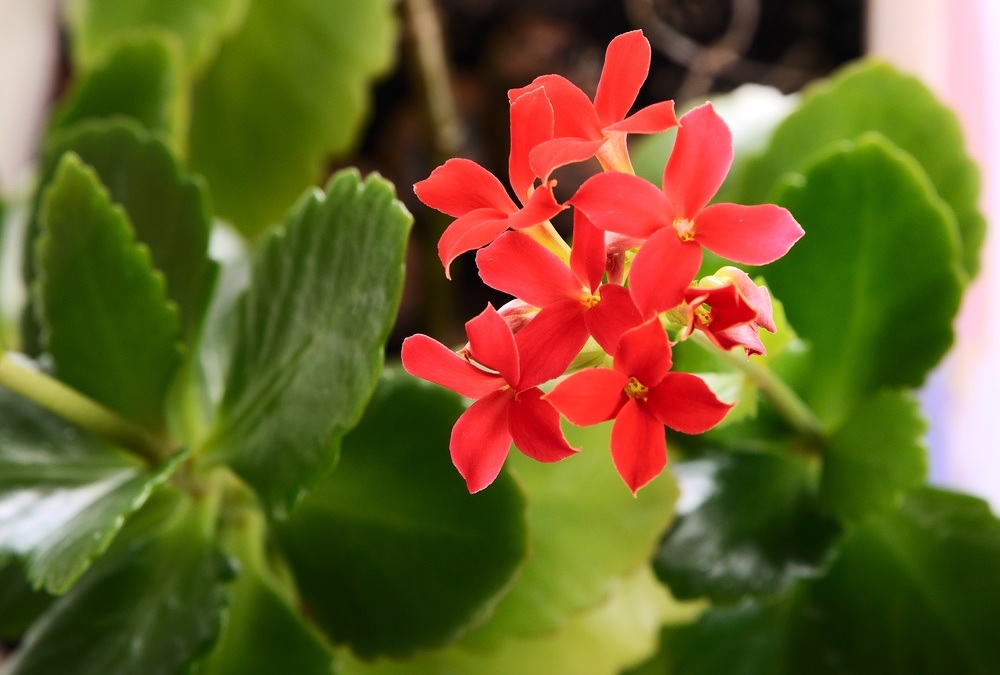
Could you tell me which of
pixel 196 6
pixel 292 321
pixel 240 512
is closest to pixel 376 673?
pixel 240 512

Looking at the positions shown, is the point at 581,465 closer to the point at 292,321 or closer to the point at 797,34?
the point at 292,321

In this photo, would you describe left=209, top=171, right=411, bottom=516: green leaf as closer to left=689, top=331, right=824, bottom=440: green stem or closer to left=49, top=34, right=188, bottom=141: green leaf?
left=689, top=331, right=824, bottom=440: green stem

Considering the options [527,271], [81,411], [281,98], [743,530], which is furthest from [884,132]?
[281,98]

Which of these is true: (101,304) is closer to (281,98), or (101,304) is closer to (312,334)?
(312,334)

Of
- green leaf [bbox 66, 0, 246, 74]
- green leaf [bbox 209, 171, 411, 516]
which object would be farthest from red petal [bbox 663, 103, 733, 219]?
green leaf [bbox 66, 0, 246, 74]

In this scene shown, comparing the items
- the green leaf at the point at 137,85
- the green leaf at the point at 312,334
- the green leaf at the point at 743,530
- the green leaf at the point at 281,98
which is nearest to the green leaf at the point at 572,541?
the green leaf at the point at 743,530

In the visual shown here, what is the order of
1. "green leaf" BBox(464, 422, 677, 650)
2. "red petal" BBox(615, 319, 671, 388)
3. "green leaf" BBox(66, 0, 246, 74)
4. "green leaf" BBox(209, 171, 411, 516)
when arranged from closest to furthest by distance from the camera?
"red petal" BBox(615, 319, 671, 388) < "green leaf" BBox(209, 171, 411, 516) < "green leaf" BBox(464, 422, 677, 650) < "green leaf" BBox(66, 0, 246, 74)

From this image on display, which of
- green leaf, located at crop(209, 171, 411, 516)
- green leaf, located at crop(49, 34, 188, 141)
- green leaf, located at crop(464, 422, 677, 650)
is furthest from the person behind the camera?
green leaf, located at crop(49, 34, 188, 141)
